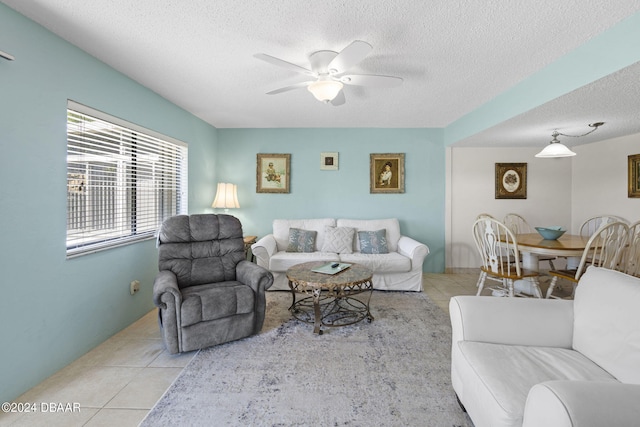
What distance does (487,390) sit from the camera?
125cm

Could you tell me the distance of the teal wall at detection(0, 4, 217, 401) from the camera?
1717 millimetres

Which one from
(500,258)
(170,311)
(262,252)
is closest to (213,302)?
(170,311)

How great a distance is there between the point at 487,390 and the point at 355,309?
197 centimetres

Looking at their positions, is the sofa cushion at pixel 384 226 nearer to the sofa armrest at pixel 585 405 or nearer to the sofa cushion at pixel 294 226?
the sofa cushion at pixel 294 226

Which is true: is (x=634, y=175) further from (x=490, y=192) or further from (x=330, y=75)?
Answer: (x=330, y=75)

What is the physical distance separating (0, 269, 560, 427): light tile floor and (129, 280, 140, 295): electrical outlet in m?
0.34

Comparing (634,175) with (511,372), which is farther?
(634,175)

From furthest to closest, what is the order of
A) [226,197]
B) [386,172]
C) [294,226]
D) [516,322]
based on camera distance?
[386,172]
[294,226]
[226,197]
[516,322]

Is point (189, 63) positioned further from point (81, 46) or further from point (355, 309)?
point (355, 309)

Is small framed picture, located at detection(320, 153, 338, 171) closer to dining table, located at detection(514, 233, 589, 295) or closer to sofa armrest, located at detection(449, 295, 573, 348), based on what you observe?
dining table, located at detection(514, 233, 589, 295)

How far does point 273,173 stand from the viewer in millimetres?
4559

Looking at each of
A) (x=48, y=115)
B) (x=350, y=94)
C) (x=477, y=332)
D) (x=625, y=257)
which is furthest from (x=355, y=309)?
(x=48, y=115)

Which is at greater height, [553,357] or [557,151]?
[557,151]

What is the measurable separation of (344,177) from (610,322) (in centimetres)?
352
